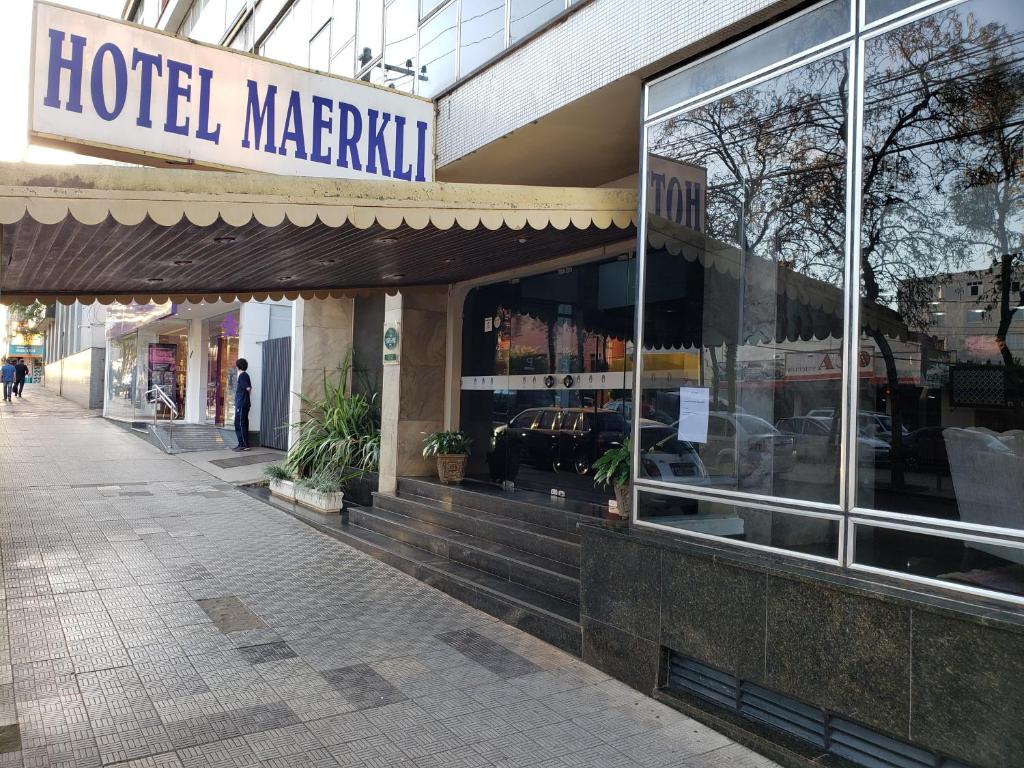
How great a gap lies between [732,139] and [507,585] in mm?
3833

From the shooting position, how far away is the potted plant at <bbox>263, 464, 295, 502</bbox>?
1100 centimetres

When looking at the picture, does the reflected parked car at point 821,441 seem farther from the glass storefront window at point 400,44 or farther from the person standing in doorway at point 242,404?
the person standing in doorway at point 242,404

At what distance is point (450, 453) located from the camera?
29.5 ft

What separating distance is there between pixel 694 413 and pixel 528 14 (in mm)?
4074

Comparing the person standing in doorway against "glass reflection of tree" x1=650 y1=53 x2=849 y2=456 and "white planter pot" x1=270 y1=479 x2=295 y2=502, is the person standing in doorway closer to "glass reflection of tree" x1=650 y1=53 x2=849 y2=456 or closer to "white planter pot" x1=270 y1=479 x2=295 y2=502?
"white planter pot" x1=270 y1=479 x2=295 y2=502

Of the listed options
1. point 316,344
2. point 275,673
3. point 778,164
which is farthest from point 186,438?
point 778,164

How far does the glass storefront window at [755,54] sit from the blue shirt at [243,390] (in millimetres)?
11770

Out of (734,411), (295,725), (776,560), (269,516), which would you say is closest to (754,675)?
(776,560)

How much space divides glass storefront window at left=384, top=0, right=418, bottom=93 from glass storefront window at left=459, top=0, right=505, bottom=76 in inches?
41.6

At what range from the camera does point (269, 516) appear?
9875 millimetres

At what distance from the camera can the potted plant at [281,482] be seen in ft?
36.1

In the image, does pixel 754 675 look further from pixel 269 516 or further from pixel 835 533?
pixel 269 516

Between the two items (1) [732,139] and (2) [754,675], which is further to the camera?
(1) [732,139]

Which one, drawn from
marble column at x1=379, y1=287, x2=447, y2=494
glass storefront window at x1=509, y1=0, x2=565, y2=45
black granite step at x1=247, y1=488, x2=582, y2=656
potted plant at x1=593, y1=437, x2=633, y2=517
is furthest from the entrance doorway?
potted plant at x1=593, y1=437, x2=633, y2=517
